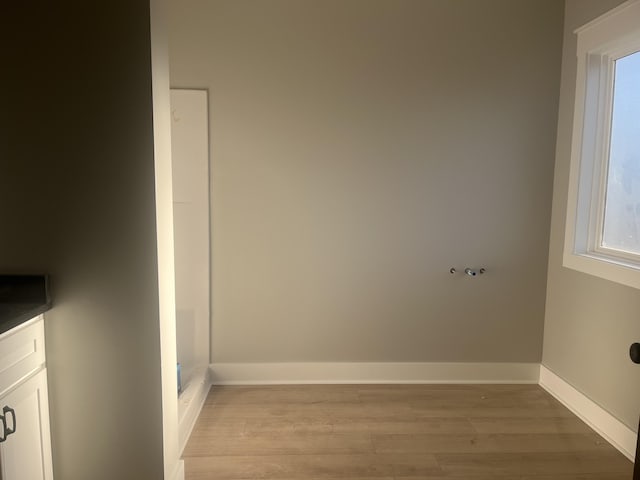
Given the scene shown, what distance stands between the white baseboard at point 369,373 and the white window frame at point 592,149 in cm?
85

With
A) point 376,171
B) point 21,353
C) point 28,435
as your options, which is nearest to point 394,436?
point 376,171

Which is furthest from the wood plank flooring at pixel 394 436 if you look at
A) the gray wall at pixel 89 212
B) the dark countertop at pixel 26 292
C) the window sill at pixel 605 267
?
the dark countertop at pixel 26 292

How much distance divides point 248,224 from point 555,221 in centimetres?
197

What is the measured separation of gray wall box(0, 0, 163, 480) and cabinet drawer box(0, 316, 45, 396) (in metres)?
0.05

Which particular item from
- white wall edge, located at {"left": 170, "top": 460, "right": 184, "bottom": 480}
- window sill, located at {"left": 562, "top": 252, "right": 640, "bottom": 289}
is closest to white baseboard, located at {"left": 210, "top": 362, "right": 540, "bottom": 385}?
window sill, located at {"left": 562, "top": 252, "right": 640, "bottom": 289}

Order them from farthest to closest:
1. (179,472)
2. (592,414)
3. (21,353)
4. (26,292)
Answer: (592,414)
(179,472)
(26,292)
(21,353)

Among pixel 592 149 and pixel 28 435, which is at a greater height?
pixel 592 149

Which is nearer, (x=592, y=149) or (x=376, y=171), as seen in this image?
(x=592, y=149)

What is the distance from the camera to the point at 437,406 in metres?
2.67

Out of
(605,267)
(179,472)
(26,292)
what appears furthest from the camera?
(605,267)

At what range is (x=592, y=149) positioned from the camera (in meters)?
2.54

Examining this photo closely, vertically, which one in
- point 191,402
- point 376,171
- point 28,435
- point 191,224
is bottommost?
point 191,402

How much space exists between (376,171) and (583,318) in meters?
1.49

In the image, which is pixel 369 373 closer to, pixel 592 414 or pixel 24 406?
pixel 592 414
